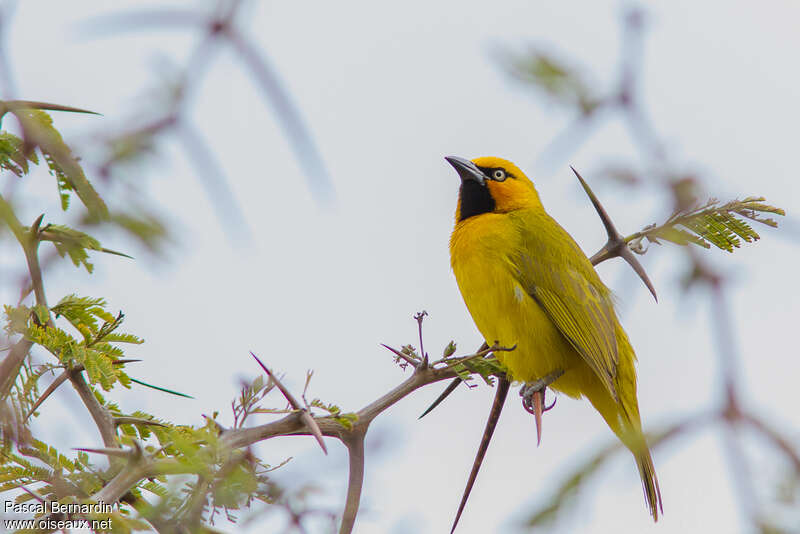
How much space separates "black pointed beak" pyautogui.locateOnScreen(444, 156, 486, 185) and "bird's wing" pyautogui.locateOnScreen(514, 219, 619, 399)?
132cm

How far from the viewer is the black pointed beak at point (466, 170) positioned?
283 inches

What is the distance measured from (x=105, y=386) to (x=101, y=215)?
4.13ft

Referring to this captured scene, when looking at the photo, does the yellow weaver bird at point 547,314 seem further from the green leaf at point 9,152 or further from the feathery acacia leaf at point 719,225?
the green leaf at point 9,152

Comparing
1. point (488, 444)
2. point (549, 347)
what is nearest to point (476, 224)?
point (549, 347)

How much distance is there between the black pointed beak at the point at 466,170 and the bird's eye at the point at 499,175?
9 cm

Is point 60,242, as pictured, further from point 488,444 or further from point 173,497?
point 488,444

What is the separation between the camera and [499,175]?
7262 mm

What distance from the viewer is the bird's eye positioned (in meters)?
7.22

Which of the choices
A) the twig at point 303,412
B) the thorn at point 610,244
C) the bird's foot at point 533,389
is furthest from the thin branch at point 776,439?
the bird's foot at point 533,389

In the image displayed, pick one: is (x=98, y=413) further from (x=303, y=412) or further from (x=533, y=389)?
(x=533, y=389)

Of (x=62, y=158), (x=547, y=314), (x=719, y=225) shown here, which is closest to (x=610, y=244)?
(x=719, y=225)

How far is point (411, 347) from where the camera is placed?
3.42 metres

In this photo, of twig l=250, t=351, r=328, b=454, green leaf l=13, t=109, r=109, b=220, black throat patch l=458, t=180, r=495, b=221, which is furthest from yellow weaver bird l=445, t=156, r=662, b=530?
green leaf l=13, t=109, r=109, b=220

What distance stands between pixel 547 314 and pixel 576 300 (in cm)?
22
